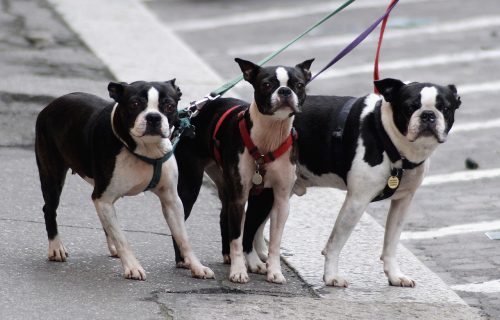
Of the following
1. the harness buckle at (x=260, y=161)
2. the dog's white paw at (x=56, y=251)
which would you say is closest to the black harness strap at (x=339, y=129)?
the harness buckle at (x=260, y=161)

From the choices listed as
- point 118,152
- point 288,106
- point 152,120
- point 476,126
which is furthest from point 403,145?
point 476,126

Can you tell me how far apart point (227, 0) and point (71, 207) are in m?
9.96

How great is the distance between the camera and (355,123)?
22.9ft

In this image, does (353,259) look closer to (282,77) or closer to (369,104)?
(369,104)

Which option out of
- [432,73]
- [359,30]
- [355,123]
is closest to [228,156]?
[355,123]

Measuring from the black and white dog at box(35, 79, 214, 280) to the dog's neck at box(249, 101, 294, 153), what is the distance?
0.47m

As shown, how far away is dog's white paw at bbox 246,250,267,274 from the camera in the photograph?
23.9 feet

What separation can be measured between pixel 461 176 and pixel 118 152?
13.5ft

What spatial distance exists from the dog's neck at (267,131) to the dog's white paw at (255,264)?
2.65 feet

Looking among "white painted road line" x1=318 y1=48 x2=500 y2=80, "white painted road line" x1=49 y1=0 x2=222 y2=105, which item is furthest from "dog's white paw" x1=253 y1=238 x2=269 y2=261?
"white painted road line" x1=318 y1=48 x2=500 y2=80

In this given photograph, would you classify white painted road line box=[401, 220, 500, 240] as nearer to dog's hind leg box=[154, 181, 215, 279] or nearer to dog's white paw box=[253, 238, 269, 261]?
dog's white paw box=[253, 238, 269, 261]

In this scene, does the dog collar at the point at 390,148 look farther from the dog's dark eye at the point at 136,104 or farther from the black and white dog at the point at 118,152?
the dog's dark eye at the point at 136,104

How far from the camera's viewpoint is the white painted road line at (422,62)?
13.5m

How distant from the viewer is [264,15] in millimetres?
16812
